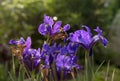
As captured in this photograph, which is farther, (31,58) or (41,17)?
(41,17)

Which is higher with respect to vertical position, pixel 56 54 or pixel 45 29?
pixel 45 29

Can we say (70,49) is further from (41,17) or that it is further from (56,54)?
(41,17)

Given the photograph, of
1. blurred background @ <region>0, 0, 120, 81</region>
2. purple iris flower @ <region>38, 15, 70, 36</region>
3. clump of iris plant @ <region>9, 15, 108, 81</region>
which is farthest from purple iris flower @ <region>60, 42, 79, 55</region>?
blurred background @ <region>0, 0, 120, 81</region>

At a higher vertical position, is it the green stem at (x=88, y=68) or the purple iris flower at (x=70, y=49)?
the purple iris flower at (x=70, y=49)

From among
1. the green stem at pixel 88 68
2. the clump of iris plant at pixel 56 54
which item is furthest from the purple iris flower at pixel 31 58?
the green stem at pixel 88 68

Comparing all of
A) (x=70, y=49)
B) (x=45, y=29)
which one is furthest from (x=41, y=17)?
(x=70, y=49)

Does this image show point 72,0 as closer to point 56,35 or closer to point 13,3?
point 13,3

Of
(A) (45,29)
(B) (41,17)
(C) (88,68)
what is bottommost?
(C) (88,68)

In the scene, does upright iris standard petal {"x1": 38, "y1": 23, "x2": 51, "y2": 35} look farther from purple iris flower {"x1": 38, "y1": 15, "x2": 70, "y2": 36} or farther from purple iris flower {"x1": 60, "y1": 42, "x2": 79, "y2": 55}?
purple iris flower {"x1": 60, "y1": 42, "x2": 79, "y2": 55}

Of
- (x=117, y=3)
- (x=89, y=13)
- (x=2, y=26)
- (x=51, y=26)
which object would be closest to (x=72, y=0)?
(x=89, y=13)

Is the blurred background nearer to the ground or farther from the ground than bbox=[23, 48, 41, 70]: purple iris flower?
farther from the ground

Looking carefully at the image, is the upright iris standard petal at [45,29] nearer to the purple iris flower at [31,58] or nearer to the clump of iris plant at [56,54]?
the clump of iris plant at [56,54]
